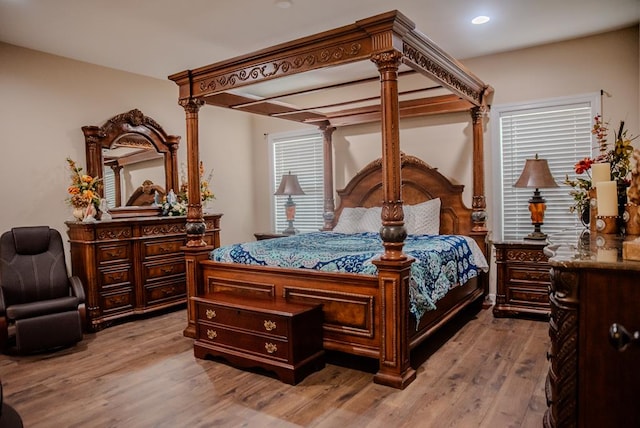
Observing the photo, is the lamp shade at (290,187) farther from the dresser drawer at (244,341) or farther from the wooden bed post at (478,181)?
the dresser drawer at (244,341)

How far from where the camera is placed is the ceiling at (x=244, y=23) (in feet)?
11.6

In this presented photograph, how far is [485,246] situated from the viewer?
484 centimetres

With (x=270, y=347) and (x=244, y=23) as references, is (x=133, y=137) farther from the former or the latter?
(x=270, y=347)

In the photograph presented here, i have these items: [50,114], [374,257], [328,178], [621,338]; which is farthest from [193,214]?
[621,338]

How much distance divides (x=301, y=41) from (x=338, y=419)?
2.44 metres

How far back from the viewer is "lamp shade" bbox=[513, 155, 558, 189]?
14.0 feet

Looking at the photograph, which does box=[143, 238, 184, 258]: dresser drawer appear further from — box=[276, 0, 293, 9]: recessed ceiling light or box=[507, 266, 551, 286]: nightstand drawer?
box=[507, 266, 551, 286]: nightstand drawer


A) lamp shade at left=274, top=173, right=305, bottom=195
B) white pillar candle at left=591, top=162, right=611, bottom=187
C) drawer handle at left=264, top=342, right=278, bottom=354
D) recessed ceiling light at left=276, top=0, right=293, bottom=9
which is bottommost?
drawer handle at left=264, top=342, right=278, bottom=354

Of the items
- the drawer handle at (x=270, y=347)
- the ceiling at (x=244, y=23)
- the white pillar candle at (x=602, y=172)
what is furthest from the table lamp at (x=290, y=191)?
the white pillar candle at (x=602, y=172)

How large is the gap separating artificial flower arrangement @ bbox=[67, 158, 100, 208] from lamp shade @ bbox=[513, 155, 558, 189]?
422 centimetres

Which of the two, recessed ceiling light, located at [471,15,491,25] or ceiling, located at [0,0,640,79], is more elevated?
ceiling, located at [0,0,640,79]

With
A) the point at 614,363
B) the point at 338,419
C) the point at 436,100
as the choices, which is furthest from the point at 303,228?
the point at 614,363

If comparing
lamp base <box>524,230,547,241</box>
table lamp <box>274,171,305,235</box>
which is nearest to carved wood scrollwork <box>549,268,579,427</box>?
lamp base <box>524,230,547,241</box>

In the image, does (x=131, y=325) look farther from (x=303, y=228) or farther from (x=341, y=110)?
(x=341, y=110)
